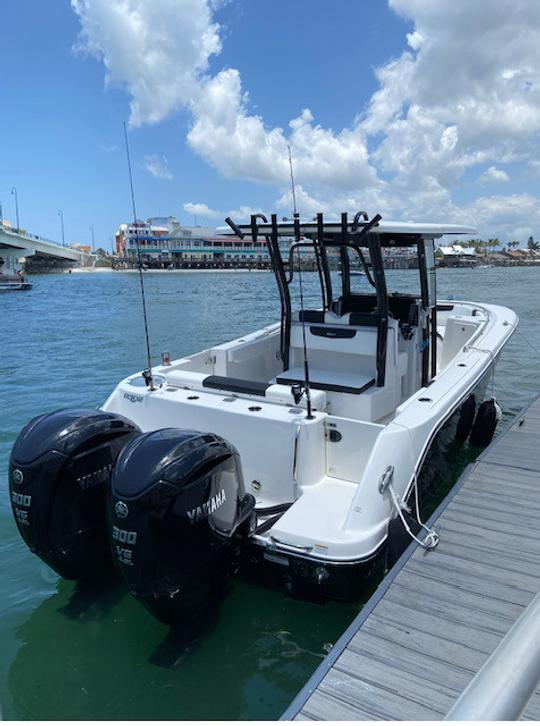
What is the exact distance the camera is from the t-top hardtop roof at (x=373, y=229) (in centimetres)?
470

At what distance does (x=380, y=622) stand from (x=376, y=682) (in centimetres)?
44

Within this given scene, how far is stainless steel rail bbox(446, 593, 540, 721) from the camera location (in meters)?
0.80

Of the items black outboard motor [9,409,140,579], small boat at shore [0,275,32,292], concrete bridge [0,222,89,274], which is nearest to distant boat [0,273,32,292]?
small boat at shore [0,275,32,292]

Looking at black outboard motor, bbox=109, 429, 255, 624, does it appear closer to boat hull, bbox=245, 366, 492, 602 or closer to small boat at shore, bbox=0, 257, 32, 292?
boat hull, bbox=245, 366, 492, 602

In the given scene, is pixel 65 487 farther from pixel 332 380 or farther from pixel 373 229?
pixel 373 229

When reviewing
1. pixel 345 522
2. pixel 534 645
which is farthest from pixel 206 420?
pixel 534 645

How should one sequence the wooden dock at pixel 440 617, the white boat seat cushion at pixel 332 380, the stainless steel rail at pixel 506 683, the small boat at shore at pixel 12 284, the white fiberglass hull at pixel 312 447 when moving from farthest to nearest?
the small boat at shore at pixel 12 284, the white boat seat cushion at pixel 332 380, the white fiberglass hull at pixel 312 447, the wooden dock at pixel 440 617, the stainless steel rail at pixel 506 683

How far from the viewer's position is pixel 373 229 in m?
4.71

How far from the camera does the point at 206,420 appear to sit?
4297 mm

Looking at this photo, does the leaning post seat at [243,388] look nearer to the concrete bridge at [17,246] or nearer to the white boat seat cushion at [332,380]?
the white boat seat cushion at [332,380]

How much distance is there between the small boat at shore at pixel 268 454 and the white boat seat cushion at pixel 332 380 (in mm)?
16

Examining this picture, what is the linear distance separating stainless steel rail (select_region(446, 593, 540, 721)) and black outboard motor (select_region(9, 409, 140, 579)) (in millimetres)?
2896

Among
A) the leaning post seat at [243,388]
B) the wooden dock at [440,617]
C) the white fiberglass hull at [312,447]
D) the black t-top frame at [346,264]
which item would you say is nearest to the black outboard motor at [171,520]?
the white fiberglass hull at [312,447]

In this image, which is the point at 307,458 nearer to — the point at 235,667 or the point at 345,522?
the point at 345,522
